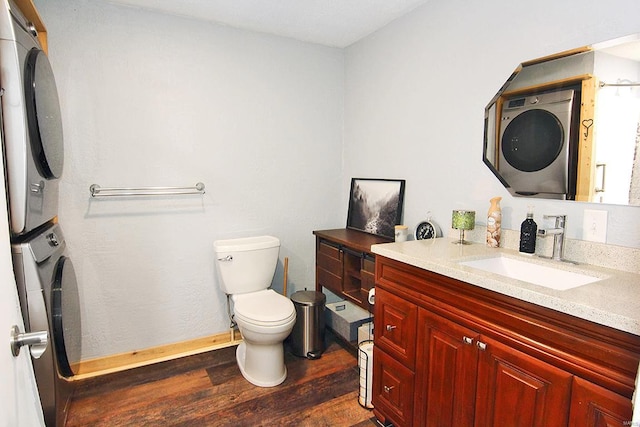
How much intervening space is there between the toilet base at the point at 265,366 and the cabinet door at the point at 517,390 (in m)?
1.24

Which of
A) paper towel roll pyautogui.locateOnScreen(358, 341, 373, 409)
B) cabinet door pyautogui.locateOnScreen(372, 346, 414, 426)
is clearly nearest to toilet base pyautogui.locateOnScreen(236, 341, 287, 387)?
paper towel roll pyautogui.locateOnScreen(358, 341, 373, 409)

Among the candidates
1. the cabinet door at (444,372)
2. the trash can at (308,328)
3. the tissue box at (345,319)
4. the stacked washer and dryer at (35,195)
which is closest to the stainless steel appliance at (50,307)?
the stacked washer and dryer at (35,195)

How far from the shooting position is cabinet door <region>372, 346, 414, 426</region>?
1658 millimetres

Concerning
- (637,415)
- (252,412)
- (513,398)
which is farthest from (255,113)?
(637,415)

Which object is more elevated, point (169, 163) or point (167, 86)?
point (167, 86)

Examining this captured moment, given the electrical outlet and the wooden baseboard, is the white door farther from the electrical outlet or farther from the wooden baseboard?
the electrical outlet

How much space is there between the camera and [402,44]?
2.42 metres

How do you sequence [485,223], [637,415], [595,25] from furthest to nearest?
[485,223], [595,25], [637,415]

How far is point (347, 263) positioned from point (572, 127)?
149 cm

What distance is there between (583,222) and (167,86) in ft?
8.14

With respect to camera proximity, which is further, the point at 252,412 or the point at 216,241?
the point at 216,241

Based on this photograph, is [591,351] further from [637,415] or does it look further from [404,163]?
[404,163]

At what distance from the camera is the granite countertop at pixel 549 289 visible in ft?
3.23

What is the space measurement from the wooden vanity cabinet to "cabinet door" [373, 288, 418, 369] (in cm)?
37
